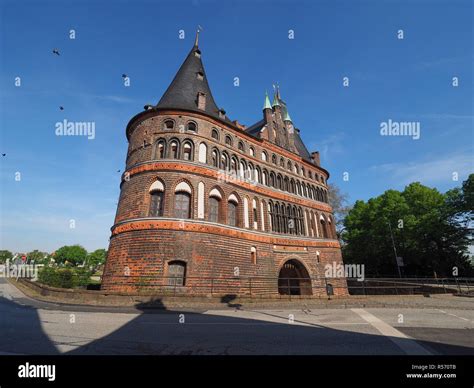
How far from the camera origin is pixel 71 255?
317 ft

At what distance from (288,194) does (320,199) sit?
6.22 metres

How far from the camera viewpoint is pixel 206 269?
14.8m

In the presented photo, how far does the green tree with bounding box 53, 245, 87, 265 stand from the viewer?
96.5 metres

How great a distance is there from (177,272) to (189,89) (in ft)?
47.6

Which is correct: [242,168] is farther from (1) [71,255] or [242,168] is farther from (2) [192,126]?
(1) [71,255]

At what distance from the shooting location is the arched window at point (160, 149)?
1706 cm

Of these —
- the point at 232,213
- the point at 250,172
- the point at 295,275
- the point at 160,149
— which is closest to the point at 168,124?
the point at 160,149

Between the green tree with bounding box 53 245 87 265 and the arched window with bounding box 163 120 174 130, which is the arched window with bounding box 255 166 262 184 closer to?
the arched window with bounding box 163 120 174 130

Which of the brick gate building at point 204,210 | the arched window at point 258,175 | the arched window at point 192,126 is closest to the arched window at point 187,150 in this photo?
the brick gate building at point 204,210

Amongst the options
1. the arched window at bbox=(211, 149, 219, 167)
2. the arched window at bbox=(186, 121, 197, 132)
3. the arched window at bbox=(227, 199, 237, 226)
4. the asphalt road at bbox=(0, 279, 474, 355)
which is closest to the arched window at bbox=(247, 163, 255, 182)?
the arched window at bbox=(227, 199, 237, 226)

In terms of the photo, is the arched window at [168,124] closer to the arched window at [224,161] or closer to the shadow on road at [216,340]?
the arched window at [224,161]

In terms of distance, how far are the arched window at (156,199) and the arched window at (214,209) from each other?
Result: 3251mm
